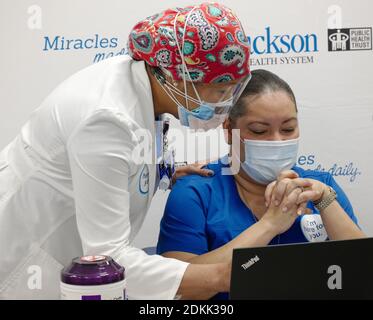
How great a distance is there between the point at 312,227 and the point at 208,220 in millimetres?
312

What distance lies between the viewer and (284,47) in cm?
229

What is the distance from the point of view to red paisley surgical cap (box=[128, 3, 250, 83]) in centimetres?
125

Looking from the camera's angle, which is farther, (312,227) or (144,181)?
(312,227)

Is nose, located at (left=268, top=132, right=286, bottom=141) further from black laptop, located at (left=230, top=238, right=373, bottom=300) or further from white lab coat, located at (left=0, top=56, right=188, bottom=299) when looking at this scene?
black laptop, located at (left=230, top=238, right=373, bottom=300)

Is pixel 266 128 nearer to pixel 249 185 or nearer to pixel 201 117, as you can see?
pixel 249 185

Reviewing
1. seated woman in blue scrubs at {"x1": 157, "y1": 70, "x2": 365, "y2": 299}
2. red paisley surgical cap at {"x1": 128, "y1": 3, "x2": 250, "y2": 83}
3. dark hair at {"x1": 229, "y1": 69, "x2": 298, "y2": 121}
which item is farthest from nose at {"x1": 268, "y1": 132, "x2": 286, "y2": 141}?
red paisley surgical cap at {"x1": 128, "y1": 3, "x2": 250, "y2": 83}

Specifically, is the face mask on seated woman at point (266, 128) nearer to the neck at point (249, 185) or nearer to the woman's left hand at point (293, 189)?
the neck at point (249, 185)

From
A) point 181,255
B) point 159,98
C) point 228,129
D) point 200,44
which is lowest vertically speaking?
point 181,255

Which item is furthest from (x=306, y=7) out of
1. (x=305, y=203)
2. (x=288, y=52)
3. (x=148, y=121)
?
(x=148, y=121)

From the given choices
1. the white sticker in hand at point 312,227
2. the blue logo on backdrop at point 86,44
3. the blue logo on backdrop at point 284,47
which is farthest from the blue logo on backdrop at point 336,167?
the blue logo on backdrop at point 86,44

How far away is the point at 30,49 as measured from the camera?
7.68 feet

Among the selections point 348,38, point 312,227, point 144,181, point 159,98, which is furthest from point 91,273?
point 348,38

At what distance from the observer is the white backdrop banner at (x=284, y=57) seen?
2.29 metres
